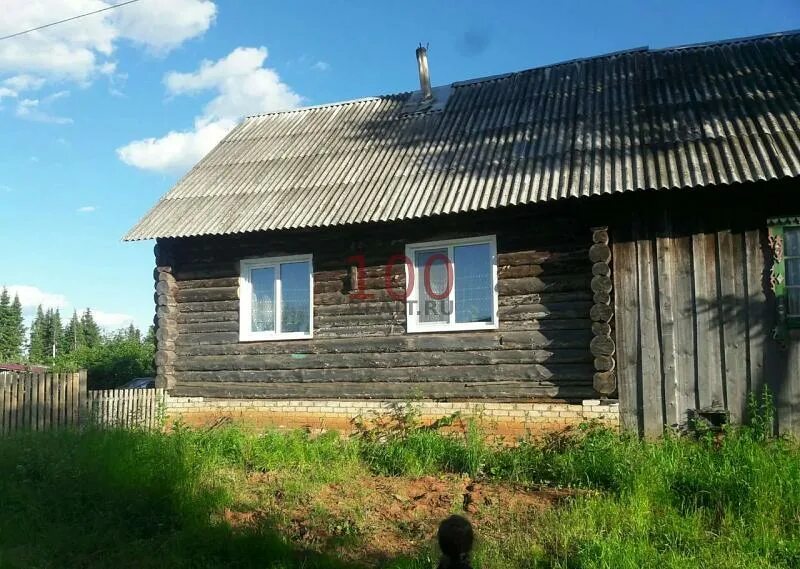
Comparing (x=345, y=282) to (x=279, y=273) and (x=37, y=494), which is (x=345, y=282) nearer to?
(x=279, y=273)

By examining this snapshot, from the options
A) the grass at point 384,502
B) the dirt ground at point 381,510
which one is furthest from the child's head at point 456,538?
the dirt ground at point 381,510

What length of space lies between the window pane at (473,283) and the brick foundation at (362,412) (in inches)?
47.2

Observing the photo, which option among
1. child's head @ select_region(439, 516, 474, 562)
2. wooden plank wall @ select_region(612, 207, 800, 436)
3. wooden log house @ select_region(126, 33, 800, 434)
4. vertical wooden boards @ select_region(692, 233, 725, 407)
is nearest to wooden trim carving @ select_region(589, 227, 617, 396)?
wooden log house @ select_region(126, 33, 800, 434)

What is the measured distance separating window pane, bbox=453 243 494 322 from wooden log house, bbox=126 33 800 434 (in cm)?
3

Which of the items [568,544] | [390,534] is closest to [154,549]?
[390,534]

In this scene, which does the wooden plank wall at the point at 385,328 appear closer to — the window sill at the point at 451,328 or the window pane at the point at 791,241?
the window sill at the point at 451,328

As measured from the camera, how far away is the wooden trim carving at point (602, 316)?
29.0 feet

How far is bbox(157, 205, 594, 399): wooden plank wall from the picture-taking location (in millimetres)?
9367

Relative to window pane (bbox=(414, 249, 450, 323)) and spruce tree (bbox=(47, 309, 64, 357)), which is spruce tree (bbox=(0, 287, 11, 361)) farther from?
window pane (bbox=(414, 249, 450, 323))

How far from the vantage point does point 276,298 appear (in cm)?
1118

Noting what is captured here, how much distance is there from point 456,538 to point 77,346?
161ft

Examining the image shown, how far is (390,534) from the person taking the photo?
661 centimetres

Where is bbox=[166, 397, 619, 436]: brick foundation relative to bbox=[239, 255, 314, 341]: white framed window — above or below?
below

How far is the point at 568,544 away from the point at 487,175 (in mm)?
5395
